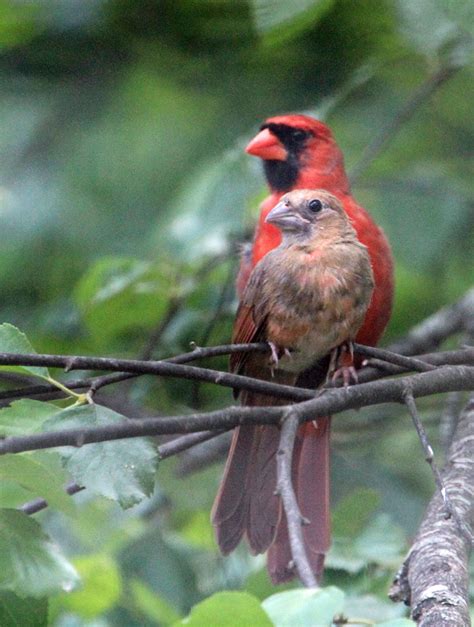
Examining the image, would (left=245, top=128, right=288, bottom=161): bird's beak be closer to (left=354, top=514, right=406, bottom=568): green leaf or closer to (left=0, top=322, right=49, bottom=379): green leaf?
(left=354, top=514, right=406, bottom=568): green leaf

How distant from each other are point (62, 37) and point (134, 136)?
0.56 meters

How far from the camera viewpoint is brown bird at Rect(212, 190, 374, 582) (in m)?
2.81

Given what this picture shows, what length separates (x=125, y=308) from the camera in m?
4.23

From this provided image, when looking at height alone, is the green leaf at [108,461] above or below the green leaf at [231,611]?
below

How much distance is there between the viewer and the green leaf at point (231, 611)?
1.43m

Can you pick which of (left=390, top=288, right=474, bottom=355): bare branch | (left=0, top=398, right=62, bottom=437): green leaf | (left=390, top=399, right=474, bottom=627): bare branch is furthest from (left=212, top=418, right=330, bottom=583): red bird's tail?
(left=0, top=398, right=62, bottom=437): green leaf

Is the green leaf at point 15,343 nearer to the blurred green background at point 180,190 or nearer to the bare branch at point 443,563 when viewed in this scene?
the bare branch at point 443,563

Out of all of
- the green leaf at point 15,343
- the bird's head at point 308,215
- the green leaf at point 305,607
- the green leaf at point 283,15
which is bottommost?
the bird's head at point 308,215

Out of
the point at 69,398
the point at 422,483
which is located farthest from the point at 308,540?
the point at 422,483

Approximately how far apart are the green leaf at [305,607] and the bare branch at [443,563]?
0.48m

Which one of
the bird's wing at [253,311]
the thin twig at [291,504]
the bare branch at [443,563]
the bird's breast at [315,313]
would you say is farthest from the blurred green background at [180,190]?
the thin twig at [291,504]

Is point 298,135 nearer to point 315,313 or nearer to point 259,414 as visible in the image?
point 315,313

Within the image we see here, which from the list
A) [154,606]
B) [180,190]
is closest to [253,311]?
[154,606]

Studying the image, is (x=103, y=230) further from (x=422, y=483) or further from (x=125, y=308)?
(x=422, y=483)
